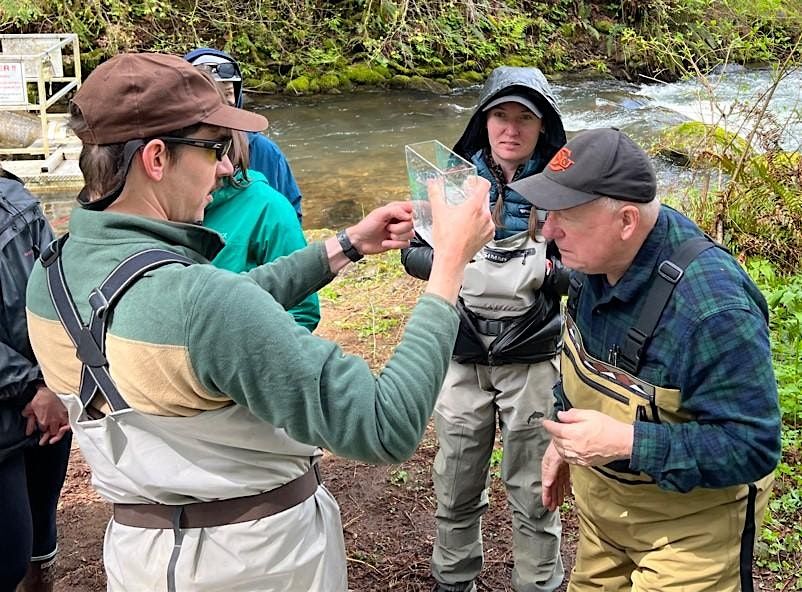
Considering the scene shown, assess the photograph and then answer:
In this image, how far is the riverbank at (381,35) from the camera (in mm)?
14133

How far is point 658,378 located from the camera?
1961 millimetres

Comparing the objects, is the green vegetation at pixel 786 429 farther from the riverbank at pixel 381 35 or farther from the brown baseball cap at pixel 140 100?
the riverbank at pixel 381 35

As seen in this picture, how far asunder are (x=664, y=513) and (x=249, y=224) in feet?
5.00

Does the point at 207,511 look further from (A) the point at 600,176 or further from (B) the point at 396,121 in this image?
(B) the point at 396,121

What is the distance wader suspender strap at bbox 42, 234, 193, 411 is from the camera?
4.90ft

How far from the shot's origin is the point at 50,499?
2.85 metres

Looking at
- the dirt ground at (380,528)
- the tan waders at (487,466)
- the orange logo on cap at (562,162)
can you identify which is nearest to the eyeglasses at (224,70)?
the tan waders at (487,466)

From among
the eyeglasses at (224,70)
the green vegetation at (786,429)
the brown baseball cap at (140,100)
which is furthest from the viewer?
the eyeglasses at (224,70)

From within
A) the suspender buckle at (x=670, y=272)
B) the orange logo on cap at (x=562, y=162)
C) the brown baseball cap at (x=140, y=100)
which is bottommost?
the suspender buckle at (x=670, y=272)

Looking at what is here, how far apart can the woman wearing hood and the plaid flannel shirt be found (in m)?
0.88

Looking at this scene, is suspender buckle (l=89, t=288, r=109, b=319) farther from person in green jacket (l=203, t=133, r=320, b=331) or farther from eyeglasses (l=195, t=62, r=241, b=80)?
eyeglasses (l=195, t=62, r=241, b=80)

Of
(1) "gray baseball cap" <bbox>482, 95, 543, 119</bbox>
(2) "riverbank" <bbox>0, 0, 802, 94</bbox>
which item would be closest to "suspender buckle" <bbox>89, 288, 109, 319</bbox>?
(1) "gray baseball cap" <bbox>482, 95, 543, 119</bbox>

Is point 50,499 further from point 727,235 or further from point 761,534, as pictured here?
point 727,235

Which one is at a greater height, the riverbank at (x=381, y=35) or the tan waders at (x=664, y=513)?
the tan waders at (x=664, y=513)
